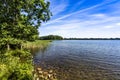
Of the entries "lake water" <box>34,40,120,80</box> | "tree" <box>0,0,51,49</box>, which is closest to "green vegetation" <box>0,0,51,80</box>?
"tree" <box>0,0,51,49</box>

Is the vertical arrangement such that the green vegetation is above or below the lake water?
above

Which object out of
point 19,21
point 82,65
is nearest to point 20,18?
point 19,21

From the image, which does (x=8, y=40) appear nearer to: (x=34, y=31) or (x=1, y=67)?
(x=34, y=31)

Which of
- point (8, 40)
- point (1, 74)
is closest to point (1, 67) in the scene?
point (1, 74)

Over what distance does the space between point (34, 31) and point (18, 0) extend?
175 inches

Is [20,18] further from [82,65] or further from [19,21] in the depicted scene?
[82,65]

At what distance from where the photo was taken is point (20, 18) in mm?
19438

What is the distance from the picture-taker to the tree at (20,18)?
18547 millimetres

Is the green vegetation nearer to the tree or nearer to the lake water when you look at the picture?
the tree

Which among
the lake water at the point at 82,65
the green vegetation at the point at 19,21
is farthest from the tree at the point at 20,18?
the lake water at the point at 82,65

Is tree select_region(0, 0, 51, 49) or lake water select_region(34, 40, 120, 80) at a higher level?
tree select_region(0, 0, 51, 49)

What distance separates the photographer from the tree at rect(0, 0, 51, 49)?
60.8ft

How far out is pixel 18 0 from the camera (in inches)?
736

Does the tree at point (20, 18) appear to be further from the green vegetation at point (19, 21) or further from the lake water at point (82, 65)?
the lake water at point (82, 65)
